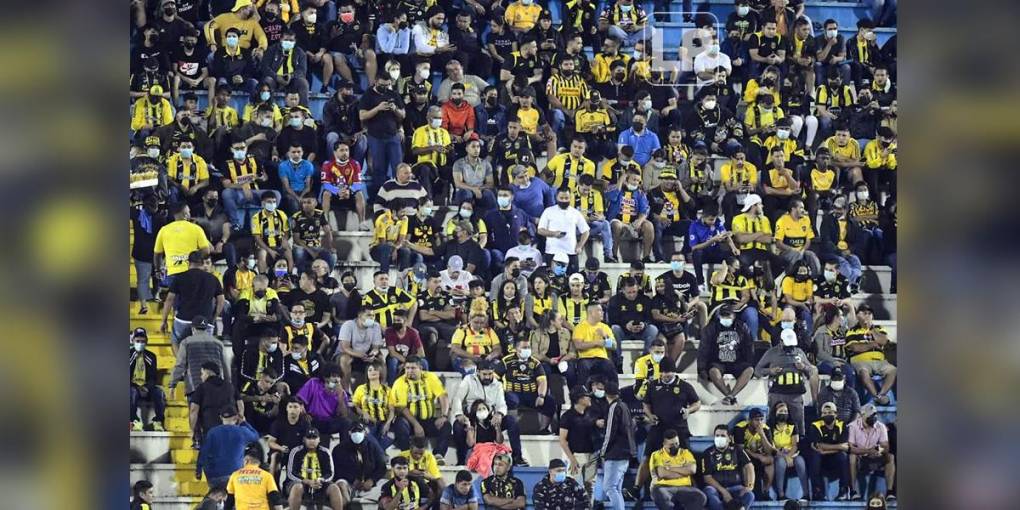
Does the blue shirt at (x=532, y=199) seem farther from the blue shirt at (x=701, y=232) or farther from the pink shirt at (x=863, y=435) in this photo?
the pink shirt at (x=863, y=435)

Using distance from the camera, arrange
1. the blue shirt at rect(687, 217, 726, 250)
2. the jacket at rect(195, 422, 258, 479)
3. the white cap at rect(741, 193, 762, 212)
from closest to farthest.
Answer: the jacket at rect(195, 422, 258, 479) → the blue shirt at rect(687, 217, 726, 250) → the white cap at rect(741, 193, 762, 212)

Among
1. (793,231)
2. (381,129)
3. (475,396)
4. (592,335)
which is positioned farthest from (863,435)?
(381,129)

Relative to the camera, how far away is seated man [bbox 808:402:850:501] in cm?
886

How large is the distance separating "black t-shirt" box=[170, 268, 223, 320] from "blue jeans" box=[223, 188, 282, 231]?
423 mm

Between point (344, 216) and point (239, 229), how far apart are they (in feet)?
2.41

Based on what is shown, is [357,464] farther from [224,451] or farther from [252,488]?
[224,451]

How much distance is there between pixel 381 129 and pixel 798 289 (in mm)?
3204

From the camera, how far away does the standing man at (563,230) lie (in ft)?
30.0

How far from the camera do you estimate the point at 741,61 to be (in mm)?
9695

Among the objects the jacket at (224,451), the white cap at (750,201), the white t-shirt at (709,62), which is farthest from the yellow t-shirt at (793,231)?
the jacket at (224,451)

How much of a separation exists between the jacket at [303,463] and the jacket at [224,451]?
1.01 ft

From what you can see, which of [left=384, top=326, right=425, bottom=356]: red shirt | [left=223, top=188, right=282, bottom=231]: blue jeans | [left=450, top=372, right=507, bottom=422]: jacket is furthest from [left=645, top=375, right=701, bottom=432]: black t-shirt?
[left=223, top=188, right=282, bottom=231]: blue jeans

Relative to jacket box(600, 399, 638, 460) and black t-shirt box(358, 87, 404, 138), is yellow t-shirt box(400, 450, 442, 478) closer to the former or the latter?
jacket box(600, 399, 638, 460)
